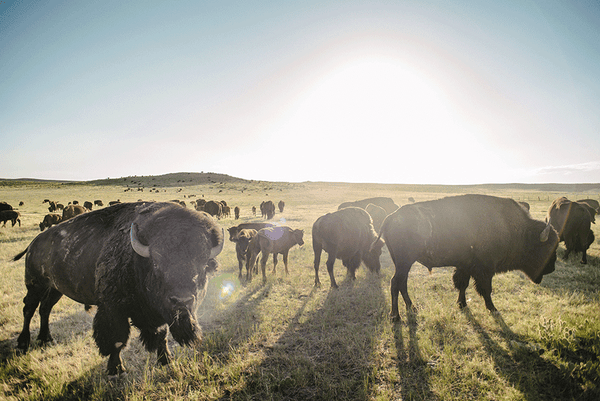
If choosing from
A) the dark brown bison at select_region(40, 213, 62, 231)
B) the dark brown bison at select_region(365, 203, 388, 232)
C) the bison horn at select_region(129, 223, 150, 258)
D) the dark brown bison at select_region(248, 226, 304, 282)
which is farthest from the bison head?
the dark brown bison at select_region(40, 213, 62, 231)

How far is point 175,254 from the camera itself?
3.18 meters

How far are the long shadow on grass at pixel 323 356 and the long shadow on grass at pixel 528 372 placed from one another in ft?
6.33

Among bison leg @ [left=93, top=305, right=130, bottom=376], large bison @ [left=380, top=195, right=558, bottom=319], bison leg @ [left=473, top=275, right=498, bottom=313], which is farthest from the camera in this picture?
bison leg @ [left=473, top=275, right=498, bottom=313]

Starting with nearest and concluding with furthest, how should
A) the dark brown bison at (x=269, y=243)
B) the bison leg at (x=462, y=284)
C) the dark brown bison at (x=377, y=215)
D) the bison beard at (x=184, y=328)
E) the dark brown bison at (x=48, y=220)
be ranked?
the bison beard at (x=184, y=328)
the bison leg at (x=462, y=284)
the dark brown bison at (x=269, y=243)
the dark brown bison at (x=377, y=215)
the dark brown bison at (x=48, y=220)

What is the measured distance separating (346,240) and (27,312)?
295 inches

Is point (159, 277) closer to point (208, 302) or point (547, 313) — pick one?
point (208, 302)

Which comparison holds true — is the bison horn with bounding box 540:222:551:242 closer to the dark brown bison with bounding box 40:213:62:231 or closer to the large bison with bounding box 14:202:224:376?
the large bison with bounding box 14:202:224:376

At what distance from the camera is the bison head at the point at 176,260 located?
9.94 feet

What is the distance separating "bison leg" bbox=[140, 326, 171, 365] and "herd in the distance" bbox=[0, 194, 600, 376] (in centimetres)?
2

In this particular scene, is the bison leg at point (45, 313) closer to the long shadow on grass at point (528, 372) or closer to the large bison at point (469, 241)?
the large bison at point (469, 241)

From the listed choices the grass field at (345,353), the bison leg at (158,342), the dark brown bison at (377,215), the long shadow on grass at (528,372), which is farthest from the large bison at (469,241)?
the dark brown bison at (377,215)

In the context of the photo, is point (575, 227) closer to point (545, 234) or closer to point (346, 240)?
point (545, 234)

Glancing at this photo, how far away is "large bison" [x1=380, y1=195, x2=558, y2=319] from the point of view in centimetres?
570

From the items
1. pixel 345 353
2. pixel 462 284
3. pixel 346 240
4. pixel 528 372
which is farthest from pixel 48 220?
pixel 528 372
